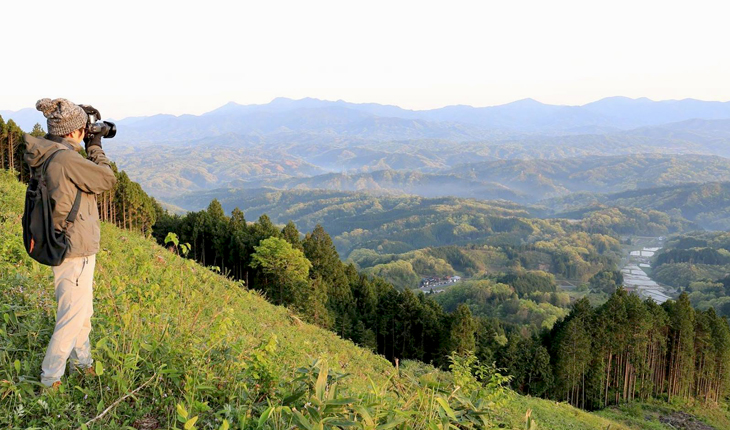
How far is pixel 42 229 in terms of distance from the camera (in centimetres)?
341

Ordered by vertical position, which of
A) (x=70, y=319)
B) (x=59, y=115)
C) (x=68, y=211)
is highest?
(x=59, y=115)

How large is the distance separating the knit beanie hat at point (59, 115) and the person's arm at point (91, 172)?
266 mm

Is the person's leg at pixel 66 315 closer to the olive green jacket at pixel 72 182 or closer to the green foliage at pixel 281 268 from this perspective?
the olive green jacket at pixel 72 182

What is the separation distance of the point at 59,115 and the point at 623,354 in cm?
4089

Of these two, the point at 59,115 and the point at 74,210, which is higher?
the point at 59,115

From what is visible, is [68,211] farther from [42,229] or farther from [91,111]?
[91,111]

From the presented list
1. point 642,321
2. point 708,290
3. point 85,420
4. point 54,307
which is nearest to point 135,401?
point 85,420

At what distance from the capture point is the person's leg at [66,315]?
3.42 m

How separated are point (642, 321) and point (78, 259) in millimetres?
39537

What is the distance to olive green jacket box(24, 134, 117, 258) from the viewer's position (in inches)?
133

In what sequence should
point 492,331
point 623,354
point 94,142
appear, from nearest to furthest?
1. point 94,142
2. point 623,354
3. point 492,331

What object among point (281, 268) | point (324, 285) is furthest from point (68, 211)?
point (324, 285)

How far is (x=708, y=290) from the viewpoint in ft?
328

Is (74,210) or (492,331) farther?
(492,331)
